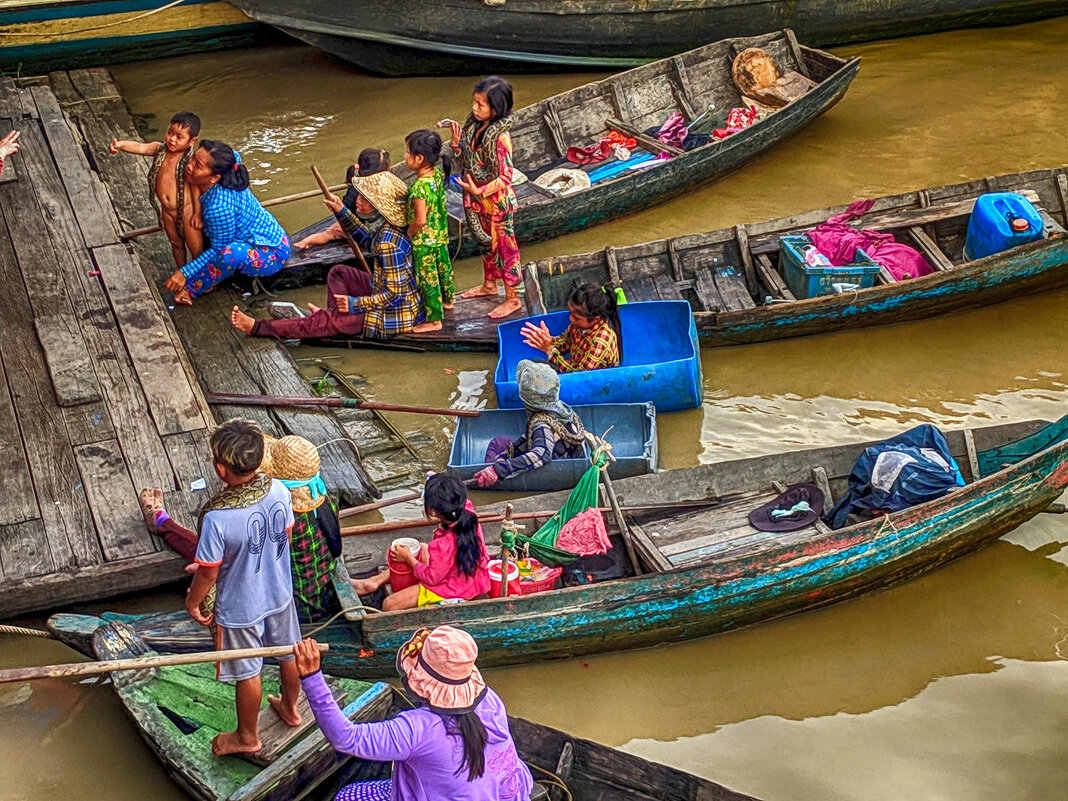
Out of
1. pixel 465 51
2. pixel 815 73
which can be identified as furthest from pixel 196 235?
pixel 815 73

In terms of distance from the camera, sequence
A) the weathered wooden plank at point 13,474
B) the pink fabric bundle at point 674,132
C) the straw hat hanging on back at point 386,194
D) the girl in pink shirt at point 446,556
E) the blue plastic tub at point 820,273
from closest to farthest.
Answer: the girl in pink shirt at point 446,556 < the weathered wooden plank at point 13,474 < the straw hat hanging on back at point 386,194 < the blue plastic tub at point 820,273 < the pink fabric bundle at point 674,132

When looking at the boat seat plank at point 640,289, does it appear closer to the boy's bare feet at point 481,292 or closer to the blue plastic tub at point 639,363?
the blue plastic tub at point 639,363

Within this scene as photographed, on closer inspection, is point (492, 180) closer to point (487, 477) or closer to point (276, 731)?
point (487, 477)

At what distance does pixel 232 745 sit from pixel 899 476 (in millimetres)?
3139

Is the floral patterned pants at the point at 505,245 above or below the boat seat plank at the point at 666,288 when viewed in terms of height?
above

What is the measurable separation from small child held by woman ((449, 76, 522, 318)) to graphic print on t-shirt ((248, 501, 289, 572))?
11.9 ft

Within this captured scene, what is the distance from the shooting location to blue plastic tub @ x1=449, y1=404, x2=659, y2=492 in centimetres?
588

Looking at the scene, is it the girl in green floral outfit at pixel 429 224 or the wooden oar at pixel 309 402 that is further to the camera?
the girl in green floral outfit at pixel 429 224

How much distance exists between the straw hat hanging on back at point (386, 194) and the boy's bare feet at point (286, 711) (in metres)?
3.36

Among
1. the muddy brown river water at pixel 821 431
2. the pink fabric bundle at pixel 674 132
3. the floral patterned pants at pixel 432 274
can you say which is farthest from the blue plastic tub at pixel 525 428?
the pink fabric bundle at pixel 674 132

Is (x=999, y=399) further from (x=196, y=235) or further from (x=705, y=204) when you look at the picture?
(x=196, y=235)

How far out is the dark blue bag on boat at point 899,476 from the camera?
5137 mm

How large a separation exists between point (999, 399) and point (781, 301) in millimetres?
1438

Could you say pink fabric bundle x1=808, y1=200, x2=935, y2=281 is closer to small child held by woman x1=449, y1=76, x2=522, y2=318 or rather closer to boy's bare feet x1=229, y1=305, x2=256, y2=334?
small child held by woman x1=449, y1=76, x2=522, y2=318
